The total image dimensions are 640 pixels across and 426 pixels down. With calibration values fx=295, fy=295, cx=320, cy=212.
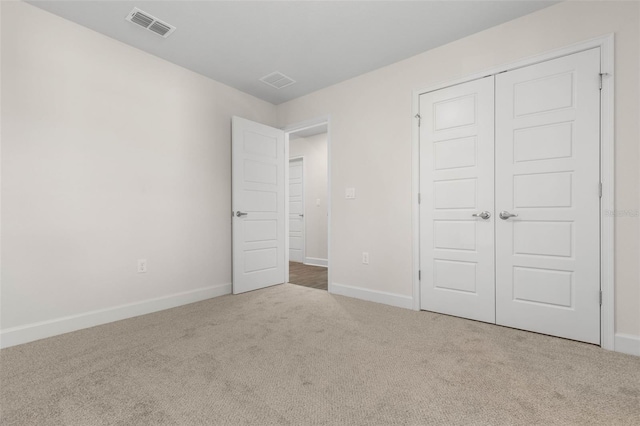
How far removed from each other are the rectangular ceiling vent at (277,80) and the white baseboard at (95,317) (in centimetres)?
256

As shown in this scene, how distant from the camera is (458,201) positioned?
109 inches

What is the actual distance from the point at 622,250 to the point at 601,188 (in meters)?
0.45

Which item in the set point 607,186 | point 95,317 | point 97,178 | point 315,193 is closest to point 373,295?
point 607,186

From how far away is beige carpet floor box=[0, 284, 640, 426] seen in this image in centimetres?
140

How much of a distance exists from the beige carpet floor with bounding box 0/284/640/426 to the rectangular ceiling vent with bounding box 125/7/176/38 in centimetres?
258

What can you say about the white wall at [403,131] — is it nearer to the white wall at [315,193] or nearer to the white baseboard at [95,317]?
the white baseboard at [95,317]

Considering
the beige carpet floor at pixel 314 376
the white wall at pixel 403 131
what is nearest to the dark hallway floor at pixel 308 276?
the white wall at pixel 403 131

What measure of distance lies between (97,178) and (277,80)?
2170mm

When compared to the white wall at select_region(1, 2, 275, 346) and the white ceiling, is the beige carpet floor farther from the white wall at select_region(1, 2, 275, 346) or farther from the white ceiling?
the white ceiling

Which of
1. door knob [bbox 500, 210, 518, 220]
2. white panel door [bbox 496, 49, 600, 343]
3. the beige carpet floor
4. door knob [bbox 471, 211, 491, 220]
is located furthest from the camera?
door knob [bbox 471, 211, 491, 220]

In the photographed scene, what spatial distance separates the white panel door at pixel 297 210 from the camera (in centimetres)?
627

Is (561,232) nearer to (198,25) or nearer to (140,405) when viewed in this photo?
(140,405)

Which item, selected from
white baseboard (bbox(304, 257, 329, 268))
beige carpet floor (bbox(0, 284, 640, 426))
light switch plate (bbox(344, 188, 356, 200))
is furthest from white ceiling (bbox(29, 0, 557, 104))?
white baseboard (bbox(304, 257, 329, 268))

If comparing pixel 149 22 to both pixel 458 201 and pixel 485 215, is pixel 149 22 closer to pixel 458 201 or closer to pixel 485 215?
pixel 458 201
